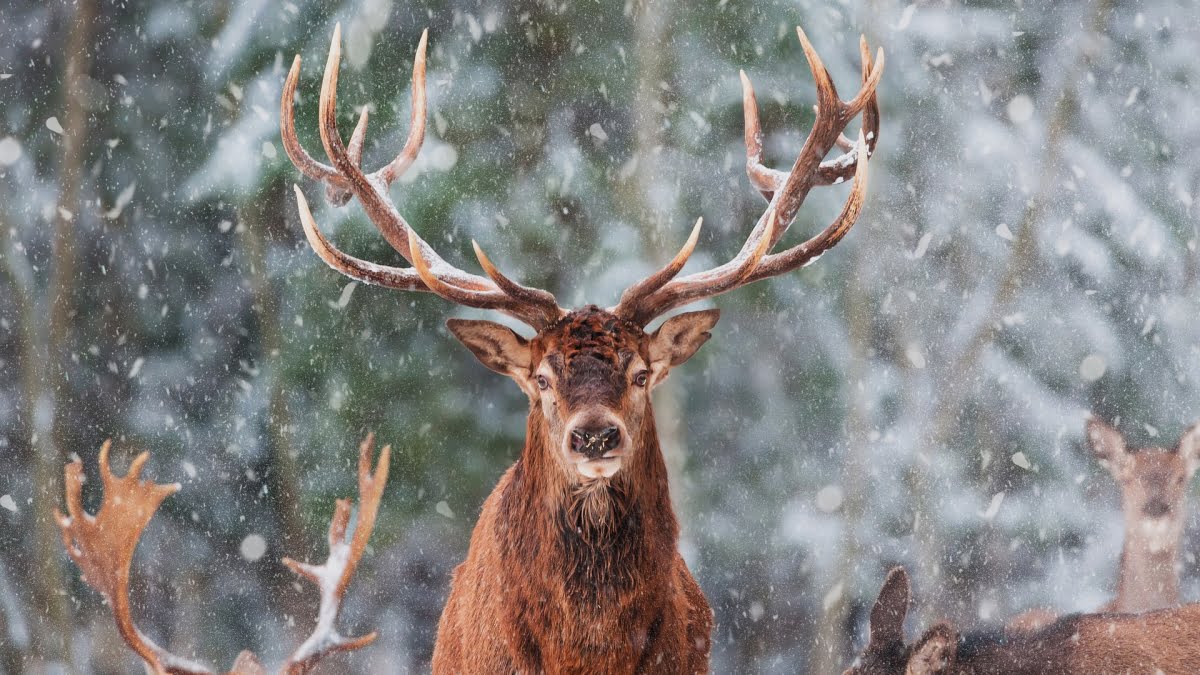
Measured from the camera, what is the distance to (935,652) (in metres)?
6.94

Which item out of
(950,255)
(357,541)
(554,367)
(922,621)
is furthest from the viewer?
(950,255)

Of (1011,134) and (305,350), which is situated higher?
(305,350)

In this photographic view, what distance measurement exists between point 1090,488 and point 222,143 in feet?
21.8

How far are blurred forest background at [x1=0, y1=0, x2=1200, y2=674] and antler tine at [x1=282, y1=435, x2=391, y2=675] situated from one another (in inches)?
110

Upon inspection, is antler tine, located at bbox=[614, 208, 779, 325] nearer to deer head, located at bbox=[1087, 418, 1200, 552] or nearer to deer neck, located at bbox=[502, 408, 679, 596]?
deer neck, located at bbox=[502, 408, 679, 596]

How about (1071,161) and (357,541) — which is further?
Answer: (1071,161)

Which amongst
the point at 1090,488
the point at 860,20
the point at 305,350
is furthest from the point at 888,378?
the point at 305,350

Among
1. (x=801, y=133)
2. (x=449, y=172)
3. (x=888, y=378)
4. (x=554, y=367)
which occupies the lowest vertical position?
(x=888, y=378)

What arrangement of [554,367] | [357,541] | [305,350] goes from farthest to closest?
[305,350] < [357,541] < [554,367]

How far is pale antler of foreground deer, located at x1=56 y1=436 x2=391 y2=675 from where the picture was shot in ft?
18.1

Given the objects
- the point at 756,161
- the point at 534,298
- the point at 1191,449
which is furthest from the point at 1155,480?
the point at 534,298

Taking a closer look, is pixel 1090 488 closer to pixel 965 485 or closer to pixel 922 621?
pixel 965 485

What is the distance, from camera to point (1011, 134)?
10.5m

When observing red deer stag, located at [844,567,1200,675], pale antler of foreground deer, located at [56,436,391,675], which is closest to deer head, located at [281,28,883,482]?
pale antler of foreground deer, located at [56,436,391,675]
